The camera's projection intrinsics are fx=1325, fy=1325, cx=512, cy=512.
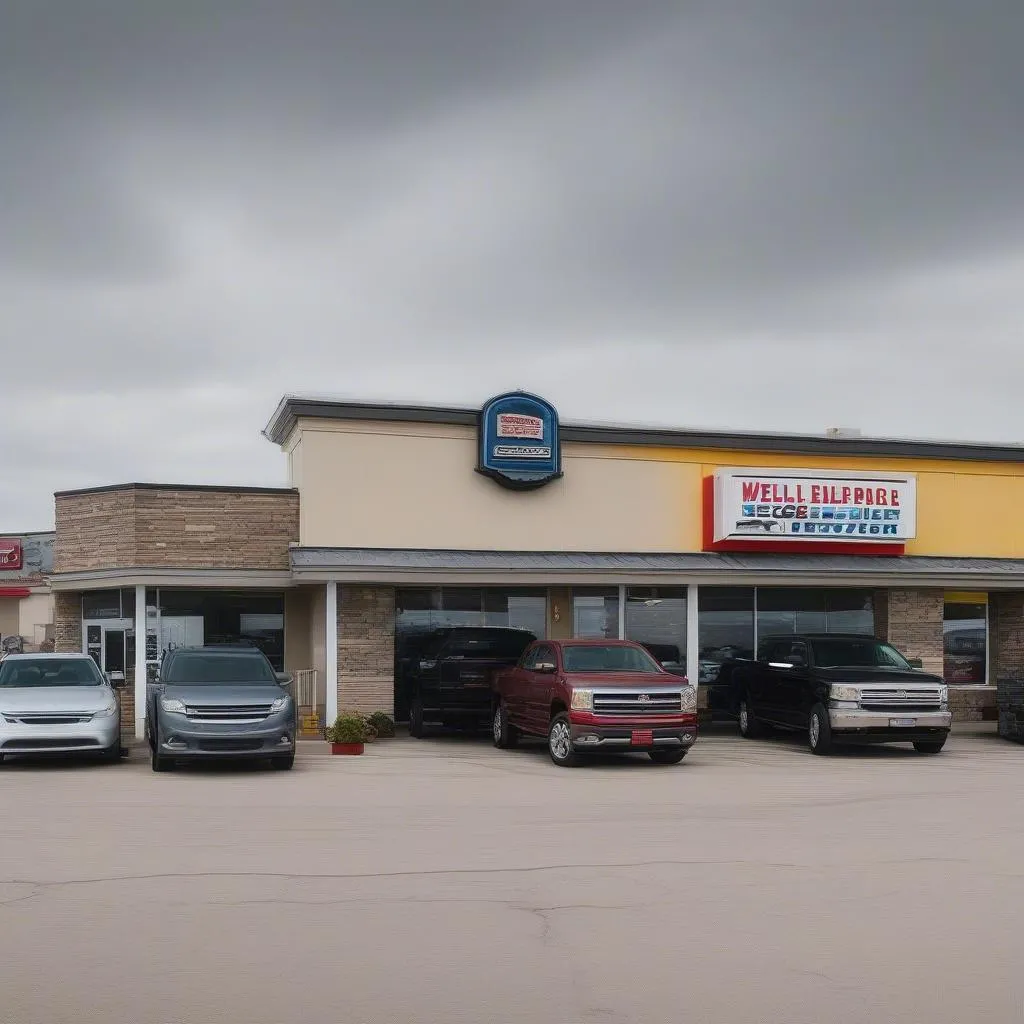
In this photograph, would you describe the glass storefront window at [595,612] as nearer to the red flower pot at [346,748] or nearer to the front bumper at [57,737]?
the red flower pot at [346,748]

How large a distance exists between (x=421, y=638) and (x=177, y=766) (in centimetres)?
697

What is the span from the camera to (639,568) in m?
23.7

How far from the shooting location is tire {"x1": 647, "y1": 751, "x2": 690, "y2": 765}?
18.8m

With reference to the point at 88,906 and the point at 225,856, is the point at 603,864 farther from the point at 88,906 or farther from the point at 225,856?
the point at 88,906

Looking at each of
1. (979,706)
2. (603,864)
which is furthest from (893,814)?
(979,706)

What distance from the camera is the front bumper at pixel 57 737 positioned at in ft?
56.0

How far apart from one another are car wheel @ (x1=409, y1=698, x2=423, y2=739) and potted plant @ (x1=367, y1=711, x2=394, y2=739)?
1.62ft

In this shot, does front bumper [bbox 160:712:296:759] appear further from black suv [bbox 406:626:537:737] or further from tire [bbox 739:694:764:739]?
tire [bbox 739:694:764:739]

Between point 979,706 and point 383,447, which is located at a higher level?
point 383,447

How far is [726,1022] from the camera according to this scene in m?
6.34

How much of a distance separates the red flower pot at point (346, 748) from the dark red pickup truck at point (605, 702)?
259cm

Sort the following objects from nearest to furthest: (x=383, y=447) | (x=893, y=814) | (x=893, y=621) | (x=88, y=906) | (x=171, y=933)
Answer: (x=171, y=933)
(x=88, y=906)
(x=893, y=814)
(x=383, y=447)
(x=893, y=621)

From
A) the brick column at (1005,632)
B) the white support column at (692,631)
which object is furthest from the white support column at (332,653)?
the brick column at (1005,632)

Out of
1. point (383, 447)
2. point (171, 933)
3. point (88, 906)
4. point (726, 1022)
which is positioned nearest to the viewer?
point (726, 1022)
